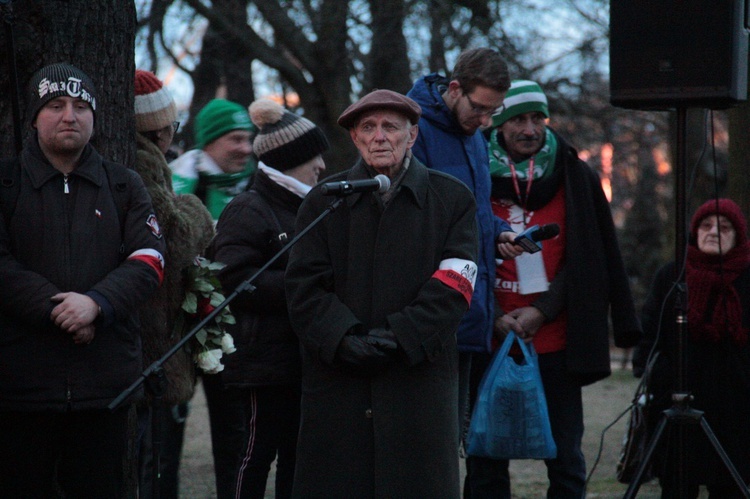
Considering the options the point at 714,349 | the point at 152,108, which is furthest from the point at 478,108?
the point at 714,349

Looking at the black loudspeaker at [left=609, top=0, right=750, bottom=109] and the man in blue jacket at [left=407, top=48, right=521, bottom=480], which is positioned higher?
the black loudspeaker at [left=609, top=0, right=750, bottom=109]

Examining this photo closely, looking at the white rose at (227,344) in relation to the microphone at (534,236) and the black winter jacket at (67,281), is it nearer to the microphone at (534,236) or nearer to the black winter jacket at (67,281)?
the black winter jacket at (67,281)

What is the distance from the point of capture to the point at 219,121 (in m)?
5.82

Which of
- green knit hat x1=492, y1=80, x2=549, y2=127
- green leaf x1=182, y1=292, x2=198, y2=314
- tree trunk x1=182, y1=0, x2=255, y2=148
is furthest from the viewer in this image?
tree trunk x1=182, y1=0, x2=255, y2=148

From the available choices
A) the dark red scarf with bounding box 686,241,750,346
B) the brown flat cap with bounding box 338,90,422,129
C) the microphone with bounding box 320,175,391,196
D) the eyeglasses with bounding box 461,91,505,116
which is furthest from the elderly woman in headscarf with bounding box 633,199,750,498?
the microphone with bounding box 320,175,391,196

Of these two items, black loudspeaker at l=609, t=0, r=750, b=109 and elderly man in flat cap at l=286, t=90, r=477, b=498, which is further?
black loudspeaker at l=609, t=0, r=750, b=109

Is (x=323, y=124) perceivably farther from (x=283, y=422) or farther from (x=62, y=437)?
(x=62, y=437)

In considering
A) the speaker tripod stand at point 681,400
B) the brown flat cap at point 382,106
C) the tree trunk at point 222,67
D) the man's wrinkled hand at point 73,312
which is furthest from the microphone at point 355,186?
the tree trunk at point 222,67

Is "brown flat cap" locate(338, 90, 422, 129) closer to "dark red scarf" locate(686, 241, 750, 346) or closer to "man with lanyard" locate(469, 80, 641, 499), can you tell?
"man with lanyard" locate(469, 80, 641, 499)

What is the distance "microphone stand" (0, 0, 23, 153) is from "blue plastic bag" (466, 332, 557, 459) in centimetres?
231

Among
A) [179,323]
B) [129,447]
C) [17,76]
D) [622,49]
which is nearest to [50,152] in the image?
[17,76]

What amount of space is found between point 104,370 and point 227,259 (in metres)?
1.15

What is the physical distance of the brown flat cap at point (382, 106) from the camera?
413 centimetres

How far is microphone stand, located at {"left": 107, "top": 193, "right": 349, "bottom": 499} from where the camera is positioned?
342 cm
